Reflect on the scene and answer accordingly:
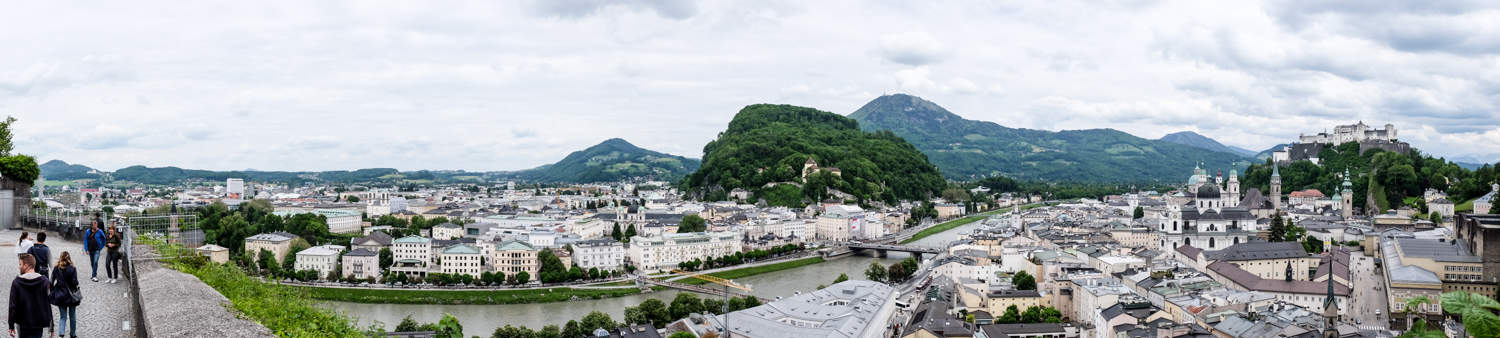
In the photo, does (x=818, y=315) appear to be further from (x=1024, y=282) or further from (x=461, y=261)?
(x=461, y=261)

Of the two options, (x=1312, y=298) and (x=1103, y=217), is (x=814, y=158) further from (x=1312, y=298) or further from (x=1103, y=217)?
(x=1312, y=298)

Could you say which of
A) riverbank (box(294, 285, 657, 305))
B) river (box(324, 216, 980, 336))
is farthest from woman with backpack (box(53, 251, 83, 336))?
riverbank (box(294, 285, 657, 305))

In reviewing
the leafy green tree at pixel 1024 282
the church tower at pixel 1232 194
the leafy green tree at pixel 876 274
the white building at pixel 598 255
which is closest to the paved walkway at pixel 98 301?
the leafy green tree at pixel 1024 282

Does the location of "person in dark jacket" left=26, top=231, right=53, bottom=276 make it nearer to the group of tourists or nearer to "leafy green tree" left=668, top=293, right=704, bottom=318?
the group of tourists

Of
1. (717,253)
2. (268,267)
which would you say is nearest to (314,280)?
(268,267)

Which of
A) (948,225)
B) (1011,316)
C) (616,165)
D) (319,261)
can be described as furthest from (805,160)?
(616,165)

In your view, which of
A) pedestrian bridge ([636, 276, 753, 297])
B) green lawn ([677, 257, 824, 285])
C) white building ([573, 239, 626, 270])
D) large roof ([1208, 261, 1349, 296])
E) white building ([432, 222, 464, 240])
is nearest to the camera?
large roof ([1208, 261, 1349, 296])

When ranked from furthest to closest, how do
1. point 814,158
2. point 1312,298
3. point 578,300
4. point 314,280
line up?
point 814,158 < point 314,280 < point 578,300 < point 1312,298

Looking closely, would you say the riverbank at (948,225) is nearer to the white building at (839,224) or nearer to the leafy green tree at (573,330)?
the white building at (839,224)
